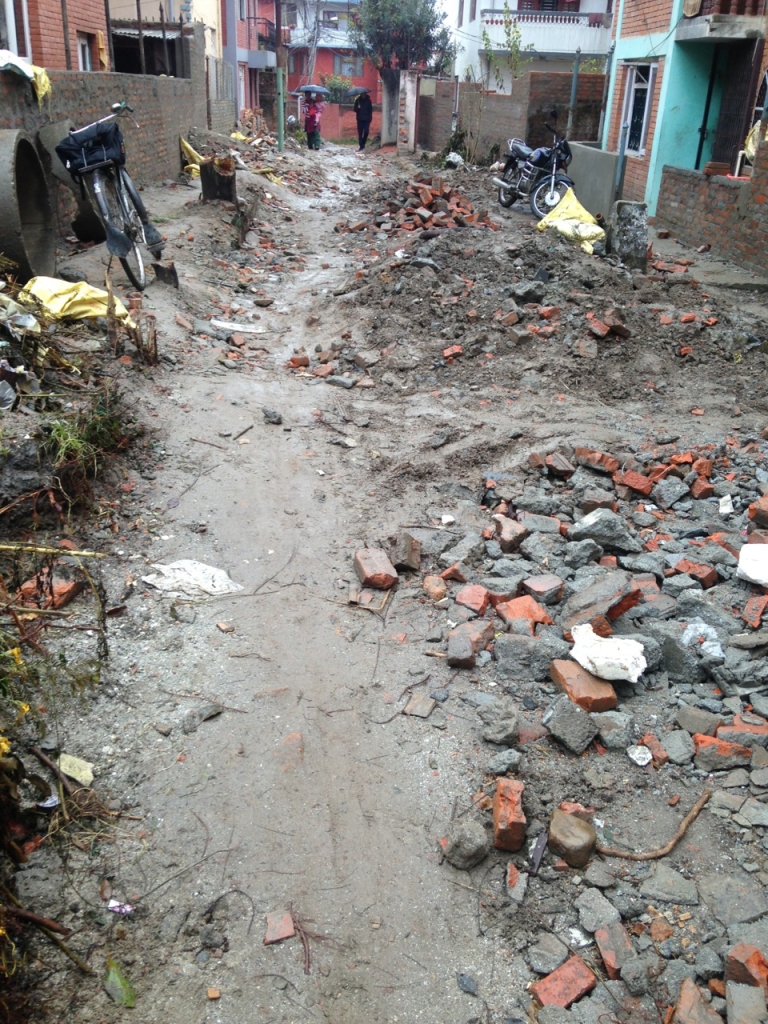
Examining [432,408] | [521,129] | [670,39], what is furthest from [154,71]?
[432,408]

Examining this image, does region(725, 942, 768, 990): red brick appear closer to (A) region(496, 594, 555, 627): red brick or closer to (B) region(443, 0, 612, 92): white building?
(A) region(496, 594, 555, 627): red brick

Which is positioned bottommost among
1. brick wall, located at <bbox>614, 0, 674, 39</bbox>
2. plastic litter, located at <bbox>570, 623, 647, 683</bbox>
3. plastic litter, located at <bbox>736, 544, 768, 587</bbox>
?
plastic litter, located at <bbox>570, 623, 647, 683</bbox>

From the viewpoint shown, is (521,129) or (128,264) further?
(521,129)

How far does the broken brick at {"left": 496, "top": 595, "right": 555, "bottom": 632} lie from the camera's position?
3.98 metres

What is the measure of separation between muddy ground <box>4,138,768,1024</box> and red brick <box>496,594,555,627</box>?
13.3 inches

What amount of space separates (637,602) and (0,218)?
5.47 meters

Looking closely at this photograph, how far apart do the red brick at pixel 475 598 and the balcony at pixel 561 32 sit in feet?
89.4

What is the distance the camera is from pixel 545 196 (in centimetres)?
1336

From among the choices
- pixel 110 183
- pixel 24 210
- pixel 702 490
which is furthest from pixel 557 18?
pixel 702 490

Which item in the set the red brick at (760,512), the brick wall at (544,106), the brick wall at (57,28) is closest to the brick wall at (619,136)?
the brick wall at (544,106)

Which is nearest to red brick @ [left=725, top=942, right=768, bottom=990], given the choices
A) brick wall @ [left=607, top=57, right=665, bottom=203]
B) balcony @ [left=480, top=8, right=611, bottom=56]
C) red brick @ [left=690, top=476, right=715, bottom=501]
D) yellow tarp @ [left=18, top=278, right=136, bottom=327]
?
red brick @ [left=690, top=476, right=715, bottom=501]

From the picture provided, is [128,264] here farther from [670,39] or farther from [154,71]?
[154,71]

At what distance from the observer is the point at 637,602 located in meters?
3.99

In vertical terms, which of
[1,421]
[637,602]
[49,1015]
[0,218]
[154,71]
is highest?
[154,71]
